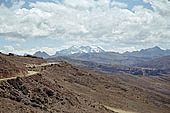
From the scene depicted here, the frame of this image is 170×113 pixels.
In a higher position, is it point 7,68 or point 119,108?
point 7,68

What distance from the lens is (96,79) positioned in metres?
127

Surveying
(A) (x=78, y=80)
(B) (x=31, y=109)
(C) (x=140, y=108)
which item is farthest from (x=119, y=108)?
(B) (x=31, y=109)

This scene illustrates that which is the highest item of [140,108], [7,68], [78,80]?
[7,68]

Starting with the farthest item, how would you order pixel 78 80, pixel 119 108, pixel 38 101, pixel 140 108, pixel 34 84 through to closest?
1. pixel 78 80
2. pixel 140 108
3. pixel 119 108
4. pixel 34 84
5. pixel 38 101

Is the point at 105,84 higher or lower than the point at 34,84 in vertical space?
lower

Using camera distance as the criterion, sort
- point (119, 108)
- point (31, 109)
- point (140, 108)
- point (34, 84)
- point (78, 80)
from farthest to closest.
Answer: point (78, 80)
point (140, 108)
point (119, 108)
point (34, 84)
point (31, 109)

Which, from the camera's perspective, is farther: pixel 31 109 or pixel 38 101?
pixel 38 101

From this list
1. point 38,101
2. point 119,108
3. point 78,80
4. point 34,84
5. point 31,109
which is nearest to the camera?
point 31,109

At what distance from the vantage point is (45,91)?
58469mm

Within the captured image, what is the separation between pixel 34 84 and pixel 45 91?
8.79 ft

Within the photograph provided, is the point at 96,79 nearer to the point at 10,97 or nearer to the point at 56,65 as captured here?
the point at 56,65

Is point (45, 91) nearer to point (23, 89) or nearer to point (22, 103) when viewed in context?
point (23, 89)

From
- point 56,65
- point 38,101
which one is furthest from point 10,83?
point 56,65

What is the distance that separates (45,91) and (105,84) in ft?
228
